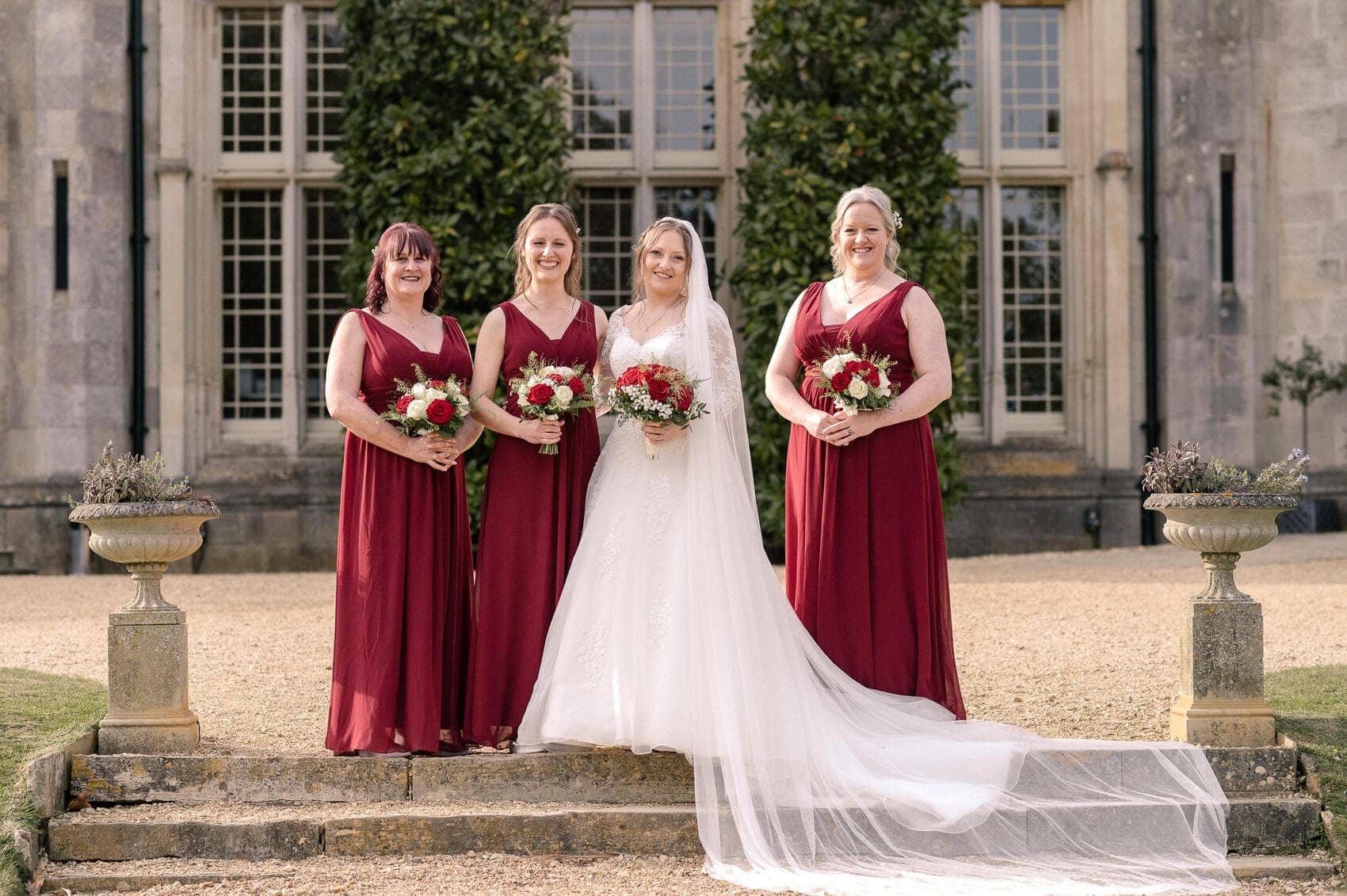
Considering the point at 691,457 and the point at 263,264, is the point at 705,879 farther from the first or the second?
the point at 263,264

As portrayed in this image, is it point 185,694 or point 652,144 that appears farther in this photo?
point 652,144

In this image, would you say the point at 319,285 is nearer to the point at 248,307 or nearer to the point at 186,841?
the point at 248,307

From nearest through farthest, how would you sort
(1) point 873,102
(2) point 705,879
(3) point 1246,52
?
(2) point 705,879, (1) point 873,102, (3) point 1246,52

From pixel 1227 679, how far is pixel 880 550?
4.46 feet

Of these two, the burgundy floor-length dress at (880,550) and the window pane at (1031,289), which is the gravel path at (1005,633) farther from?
the window pane at (1031,289)

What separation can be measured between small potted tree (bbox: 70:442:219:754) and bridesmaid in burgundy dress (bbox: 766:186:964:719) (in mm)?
2375

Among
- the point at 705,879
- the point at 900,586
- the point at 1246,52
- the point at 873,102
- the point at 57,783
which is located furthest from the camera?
the point at 1246,52

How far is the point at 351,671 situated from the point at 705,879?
1.59 m

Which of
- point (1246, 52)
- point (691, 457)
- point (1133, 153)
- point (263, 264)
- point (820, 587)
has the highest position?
point (1246, 52)

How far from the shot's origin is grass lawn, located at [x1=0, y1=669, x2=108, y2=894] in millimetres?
A: 4582

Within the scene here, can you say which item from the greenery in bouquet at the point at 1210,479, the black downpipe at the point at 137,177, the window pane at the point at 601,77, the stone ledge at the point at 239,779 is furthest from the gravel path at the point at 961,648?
the window pane at the point at 601,77

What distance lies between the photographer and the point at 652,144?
1288 cm

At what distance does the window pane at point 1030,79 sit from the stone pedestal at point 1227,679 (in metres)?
8.92

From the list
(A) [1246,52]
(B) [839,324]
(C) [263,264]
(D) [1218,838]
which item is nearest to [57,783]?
(B) [839,324]
